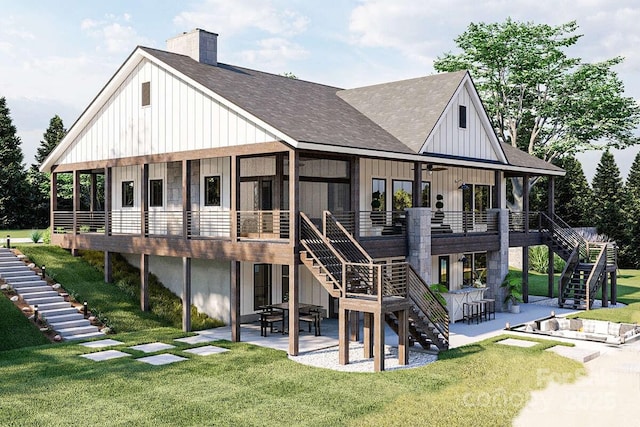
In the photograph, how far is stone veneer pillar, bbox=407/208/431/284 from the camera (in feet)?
72.4

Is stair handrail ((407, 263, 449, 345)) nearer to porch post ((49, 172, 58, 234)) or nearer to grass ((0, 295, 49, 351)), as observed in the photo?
grass ((0, 295, 49, 351))

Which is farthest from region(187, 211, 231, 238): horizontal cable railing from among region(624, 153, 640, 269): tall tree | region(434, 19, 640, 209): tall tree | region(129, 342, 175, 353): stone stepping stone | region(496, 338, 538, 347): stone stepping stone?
region(624, 153, 640, 269): tall tree

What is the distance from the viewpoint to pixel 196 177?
24.4 meters

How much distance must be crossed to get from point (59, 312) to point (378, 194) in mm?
12356

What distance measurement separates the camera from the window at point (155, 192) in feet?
84.1

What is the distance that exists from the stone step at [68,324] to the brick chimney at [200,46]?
1063 centimetres

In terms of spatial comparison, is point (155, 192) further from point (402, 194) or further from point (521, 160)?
point (521, 160)

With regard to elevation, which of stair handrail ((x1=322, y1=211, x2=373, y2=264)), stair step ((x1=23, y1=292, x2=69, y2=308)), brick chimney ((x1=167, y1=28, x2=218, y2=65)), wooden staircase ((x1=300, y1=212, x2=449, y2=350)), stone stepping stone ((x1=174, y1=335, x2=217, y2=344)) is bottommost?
stone stepping stone ((x1=174, y1=335, x2=217, y2=344))

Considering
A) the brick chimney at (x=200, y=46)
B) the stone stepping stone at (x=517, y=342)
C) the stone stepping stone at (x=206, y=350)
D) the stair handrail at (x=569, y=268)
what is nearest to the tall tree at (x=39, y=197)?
the brick chimney at (x=200, y=46)

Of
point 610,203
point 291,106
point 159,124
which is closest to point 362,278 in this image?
point 291,106

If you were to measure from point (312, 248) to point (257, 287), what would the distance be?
6634mm

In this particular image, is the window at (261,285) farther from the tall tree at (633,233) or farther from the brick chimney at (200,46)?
the tall tree at (633,233)

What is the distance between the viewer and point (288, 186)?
78.9ft

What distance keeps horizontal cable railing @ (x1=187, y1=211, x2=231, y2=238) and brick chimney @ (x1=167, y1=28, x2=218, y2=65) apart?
608 centimetres
